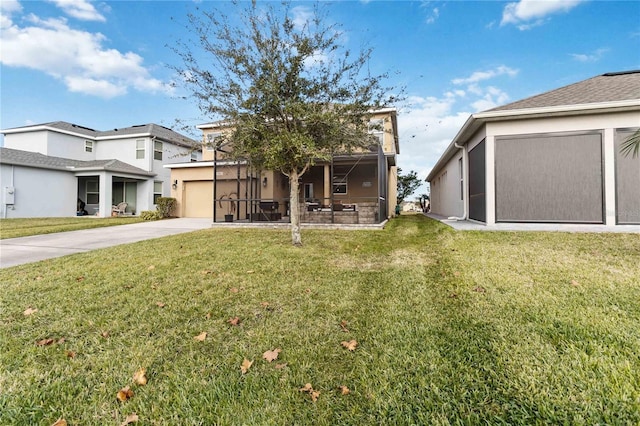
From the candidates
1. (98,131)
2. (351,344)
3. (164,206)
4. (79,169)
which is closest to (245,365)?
(351,344)

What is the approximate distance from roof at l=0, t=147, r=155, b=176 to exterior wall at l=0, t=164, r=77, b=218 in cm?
35

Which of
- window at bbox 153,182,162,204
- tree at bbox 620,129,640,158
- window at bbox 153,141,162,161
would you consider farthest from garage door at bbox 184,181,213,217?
tree at bbox 620,129,640,158

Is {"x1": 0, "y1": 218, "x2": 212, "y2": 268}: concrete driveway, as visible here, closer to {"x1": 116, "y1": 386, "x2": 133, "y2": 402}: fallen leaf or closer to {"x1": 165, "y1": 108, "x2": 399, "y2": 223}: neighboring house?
{"x1": 165, "y1": 108, "x2": 399, "y2": 223}: neighboring house

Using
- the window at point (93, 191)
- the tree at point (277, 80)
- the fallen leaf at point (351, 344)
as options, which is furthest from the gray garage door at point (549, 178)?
the window at point (93, 191)

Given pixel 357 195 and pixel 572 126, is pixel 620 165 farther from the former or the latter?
pixel 357 195

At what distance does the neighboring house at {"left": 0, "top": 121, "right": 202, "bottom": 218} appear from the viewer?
15562mm

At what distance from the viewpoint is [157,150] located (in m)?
20.4

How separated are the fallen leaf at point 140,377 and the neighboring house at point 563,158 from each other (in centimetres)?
914

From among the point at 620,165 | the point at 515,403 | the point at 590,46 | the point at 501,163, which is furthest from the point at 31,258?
the point at 590,46

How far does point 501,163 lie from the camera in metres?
8.55

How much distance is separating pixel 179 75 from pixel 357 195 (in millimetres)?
11667

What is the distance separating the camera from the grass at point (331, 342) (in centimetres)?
168

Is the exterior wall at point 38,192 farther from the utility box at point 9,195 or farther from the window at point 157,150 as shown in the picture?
the window at point 157,150

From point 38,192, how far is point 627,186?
25.4 m
